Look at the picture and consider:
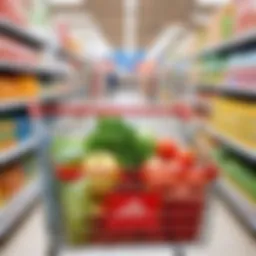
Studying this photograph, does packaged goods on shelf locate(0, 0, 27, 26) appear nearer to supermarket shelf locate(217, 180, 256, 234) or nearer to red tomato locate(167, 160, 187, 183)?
supermarket shelf locate(217, 180, 256, 234)

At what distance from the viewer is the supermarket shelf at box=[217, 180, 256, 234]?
13.8 feet

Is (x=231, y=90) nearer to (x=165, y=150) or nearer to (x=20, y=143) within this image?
(x=20, y=143)

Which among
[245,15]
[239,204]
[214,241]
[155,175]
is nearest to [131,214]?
[155,175]

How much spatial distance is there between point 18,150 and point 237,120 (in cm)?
216

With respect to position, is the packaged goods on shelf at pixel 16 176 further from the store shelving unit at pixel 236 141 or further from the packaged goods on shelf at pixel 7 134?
the store shelving unit at pixel 236 141

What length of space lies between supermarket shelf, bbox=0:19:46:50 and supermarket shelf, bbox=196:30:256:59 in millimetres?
2134

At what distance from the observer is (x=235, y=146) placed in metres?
4.95

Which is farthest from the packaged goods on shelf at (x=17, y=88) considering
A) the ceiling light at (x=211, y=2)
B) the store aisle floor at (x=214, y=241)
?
the ceiling light at (x=211, y=2)

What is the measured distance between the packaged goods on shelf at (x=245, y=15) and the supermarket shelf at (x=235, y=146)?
1086mm

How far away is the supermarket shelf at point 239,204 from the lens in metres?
4.20

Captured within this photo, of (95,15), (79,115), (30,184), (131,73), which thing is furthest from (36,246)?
(131,73)

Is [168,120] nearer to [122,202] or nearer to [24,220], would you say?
[122,202]

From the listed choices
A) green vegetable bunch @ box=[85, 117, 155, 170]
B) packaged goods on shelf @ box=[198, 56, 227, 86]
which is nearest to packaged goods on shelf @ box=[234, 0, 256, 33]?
packaged goods on shelf @ box=[198, 56, 227, 86]

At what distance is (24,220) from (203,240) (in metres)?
3.17
